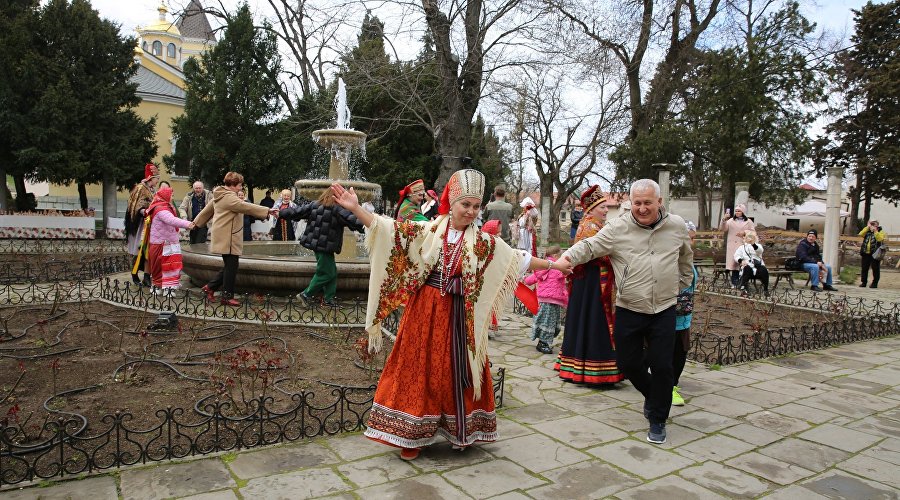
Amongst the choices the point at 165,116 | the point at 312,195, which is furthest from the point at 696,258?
the point at 165,116

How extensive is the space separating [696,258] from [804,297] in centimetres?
541

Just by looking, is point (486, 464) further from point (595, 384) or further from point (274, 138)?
point (274, 138)

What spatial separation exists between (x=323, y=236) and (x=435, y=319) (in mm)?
4377

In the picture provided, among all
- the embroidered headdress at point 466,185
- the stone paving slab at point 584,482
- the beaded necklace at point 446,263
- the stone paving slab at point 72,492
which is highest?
the embroidered headdress at point 466,185

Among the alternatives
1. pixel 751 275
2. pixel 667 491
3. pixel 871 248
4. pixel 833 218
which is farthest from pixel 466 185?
pixel 871 248

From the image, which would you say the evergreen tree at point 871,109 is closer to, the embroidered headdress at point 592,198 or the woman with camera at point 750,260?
the woman with camera at point 750,260

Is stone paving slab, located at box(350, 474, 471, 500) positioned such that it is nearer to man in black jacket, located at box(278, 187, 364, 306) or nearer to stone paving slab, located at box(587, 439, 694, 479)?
stone paving slab, located at box(587, 439, 694, 479)

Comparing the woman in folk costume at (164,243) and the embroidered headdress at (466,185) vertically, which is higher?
the embroidered headdress at (466,185)

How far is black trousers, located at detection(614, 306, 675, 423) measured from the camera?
422 cm

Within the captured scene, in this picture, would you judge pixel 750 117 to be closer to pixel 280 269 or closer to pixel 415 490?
pixel 280 269

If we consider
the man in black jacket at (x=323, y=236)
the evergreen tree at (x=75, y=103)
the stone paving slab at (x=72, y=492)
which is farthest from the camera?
the evergreen tree at (x=75, y=103)

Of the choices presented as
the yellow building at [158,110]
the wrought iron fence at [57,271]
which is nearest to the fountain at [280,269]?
the wrought iron fence at [57,271]

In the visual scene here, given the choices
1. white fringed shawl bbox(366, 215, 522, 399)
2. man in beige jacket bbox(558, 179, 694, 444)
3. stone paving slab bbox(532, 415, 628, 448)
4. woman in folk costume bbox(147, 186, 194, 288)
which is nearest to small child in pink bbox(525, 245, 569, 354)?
stone paving slab bbox(532, 415, 628, 448)

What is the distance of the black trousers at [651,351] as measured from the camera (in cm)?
422
